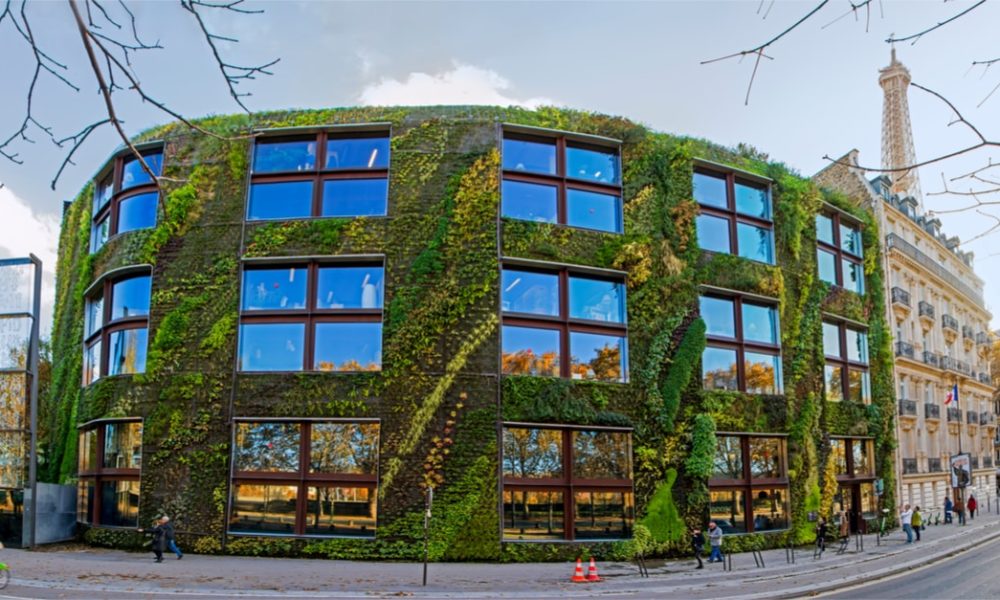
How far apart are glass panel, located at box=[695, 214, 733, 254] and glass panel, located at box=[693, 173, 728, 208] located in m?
0.61

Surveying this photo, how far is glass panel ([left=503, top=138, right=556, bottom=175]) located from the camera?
1075 inches

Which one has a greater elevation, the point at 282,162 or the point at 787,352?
the point at 282,162

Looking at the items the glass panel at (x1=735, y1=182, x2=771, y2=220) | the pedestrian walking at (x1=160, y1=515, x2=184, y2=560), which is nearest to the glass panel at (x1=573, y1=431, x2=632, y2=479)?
the glass panel at (x1=735, y1=182, x2=771, y2=220)

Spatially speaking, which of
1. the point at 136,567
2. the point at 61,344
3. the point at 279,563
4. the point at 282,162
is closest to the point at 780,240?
the point at 282,162

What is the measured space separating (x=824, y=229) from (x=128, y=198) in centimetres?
2899

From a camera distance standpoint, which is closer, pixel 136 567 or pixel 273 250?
pixel 136 567

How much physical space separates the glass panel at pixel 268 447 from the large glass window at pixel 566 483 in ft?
22.0

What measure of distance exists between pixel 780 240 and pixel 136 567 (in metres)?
25.6

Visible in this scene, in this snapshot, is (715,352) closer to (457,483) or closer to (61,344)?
(457,483)

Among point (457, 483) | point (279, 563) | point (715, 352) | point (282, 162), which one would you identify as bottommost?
point (279, 563)

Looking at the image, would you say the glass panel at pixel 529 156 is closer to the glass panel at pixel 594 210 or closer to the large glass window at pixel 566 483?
the glass panel at pixel 594 210

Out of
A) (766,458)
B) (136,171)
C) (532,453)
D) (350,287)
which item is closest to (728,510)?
(766,458)

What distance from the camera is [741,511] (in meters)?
28.5

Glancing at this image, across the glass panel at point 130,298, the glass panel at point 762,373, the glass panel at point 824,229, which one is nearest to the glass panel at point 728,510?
the glass panel at point 762,373
